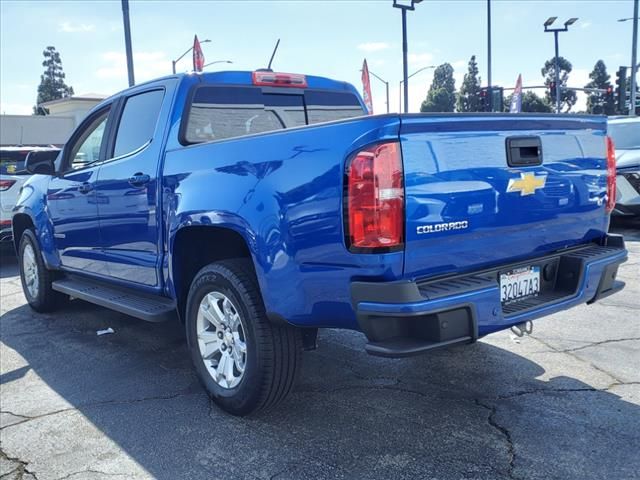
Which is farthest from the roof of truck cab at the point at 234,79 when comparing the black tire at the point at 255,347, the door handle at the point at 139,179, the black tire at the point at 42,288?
the black tire at the point at 42,288

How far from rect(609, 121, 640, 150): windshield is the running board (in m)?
8.22

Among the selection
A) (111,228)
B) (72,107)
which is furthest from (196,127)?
(72,107)

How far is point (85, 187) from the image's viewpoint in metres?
4.83

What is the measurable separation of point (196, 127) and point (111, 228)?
1.07 meters

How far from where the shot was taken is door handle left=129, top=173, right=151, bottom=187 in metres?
3.99

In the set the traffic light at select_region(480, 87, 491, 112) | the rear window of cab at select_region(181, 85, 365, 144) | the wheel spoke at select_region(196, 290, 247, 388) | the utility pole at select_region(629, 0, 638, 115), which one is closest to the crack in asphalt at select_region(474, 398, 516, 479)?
the wheel spoke at select_region(196, 290, 247, 388)

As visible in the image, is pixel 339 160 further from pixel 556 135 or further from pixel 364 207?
pixel 556 135

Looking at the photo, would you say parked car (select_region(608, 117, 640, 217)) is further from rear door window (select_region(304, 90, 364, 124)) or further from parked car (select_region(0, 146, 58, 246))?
parked car (select_region(0, 146, 58, 246))

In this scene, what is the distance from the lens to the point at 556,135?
323 centimetres

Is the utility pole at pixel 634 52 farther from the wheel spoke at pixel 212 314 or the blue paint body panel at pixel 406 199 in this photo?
the wheel spoke at pixel 212 314

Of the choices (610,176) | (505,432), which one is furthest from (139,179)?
(610,176)

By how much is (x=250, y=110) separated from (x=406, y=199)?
7.15ft

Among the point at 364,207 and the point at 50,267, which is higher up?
the point at 364,207

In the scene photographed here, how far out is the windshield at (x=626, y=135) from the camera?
31.7ft
